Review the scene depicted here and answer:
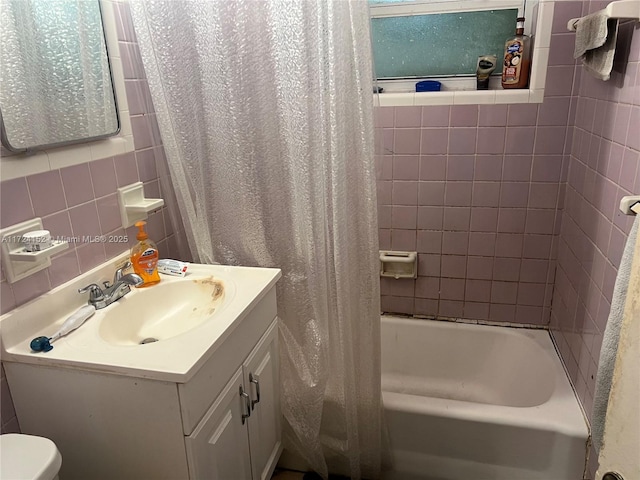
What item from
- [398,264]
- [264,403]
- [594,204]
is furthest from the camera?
[398,264]

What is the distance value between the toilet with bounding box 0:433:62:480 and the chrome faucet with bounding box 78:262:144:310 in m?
0.38

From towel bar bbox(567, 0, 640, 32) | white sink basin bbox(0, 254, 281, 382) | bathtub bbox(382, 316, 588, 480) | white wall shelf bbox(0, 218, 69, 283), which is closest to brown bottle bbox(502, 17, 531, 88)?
towel bar bbox(567, 0, 640, 32)

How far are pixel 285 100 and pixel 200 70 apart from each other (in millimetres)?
291

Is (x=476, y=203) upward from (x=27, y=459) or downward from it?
upward

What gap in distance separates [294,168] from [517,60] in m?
1.12

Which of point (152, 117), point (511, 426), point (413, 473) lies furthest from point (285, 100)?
point (413, 473)

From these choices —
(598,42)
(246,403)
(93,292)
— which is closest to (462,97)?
(598,42)

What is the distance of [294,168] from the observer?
1422mm

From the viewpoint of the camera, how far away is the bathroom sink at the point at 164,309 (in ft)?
4.30

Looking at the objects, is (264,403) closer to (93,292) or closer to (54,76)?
(93,292)

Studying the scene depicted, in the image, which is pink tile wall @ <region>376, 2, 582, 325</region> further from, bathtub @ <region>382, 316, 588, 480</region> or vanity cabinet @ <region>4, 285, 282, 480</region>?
vanity cabinet @ <region>4, 285, 282, 480</region>

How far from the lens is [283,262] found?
157 centimetres

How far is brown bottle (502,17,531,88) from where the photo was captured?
1.92m

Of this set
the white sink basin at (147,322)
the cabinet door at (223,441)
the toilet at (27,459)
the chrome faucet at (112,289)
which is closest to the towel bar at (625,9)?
the white sink basin at (147,322)
